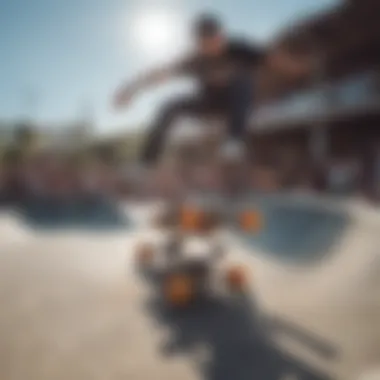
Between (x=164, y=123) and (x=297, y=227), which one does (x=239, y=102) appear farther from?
(x=297, y=227)

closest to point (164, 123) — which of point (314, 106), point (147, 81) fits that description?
point (147, 81)

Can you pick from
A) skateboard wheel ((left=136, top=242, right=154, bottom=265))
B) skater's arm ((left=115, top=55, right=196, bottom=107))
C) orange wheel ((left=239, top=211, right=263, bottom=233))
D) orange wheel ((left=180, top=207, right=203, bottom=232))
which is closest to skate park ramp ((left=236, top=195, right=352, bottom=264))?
orange wheel ((left=239, top=211, right=263, bottom=233))

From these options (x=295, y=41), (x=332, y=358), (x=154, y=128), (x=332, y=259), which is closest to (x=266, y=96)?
(x=295, y=41)

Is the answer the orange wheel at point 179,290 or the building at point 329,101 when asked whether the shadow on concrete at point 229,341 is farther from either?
the building at point 329,101

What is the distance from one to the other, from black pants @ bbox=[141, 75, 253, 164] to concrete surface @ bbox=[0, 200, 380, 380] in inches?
6.2

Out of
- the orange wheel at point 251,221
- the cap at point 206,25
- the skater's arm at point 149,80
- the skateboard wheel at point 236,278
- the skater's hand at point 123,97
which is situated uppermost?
the cap at point 206,25

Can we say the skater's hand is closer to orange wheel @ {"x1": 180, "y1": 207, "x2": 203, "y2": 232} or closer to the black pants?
the black pants

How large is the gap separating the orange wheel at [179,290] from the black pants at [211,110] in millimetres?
277

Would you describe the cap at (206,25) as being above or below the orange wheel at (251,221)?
above

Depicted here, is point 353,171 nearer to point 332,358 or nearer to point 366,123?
point 366,123

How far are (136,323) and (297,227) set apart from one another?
1.43 ft

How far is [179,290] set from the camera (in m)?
1.24

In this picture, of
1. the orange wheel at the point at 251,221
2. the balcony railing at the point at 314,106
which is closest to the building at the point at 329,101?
the balcony railing at the point at 314,106

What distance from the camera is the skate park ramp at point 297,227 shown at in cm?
127
